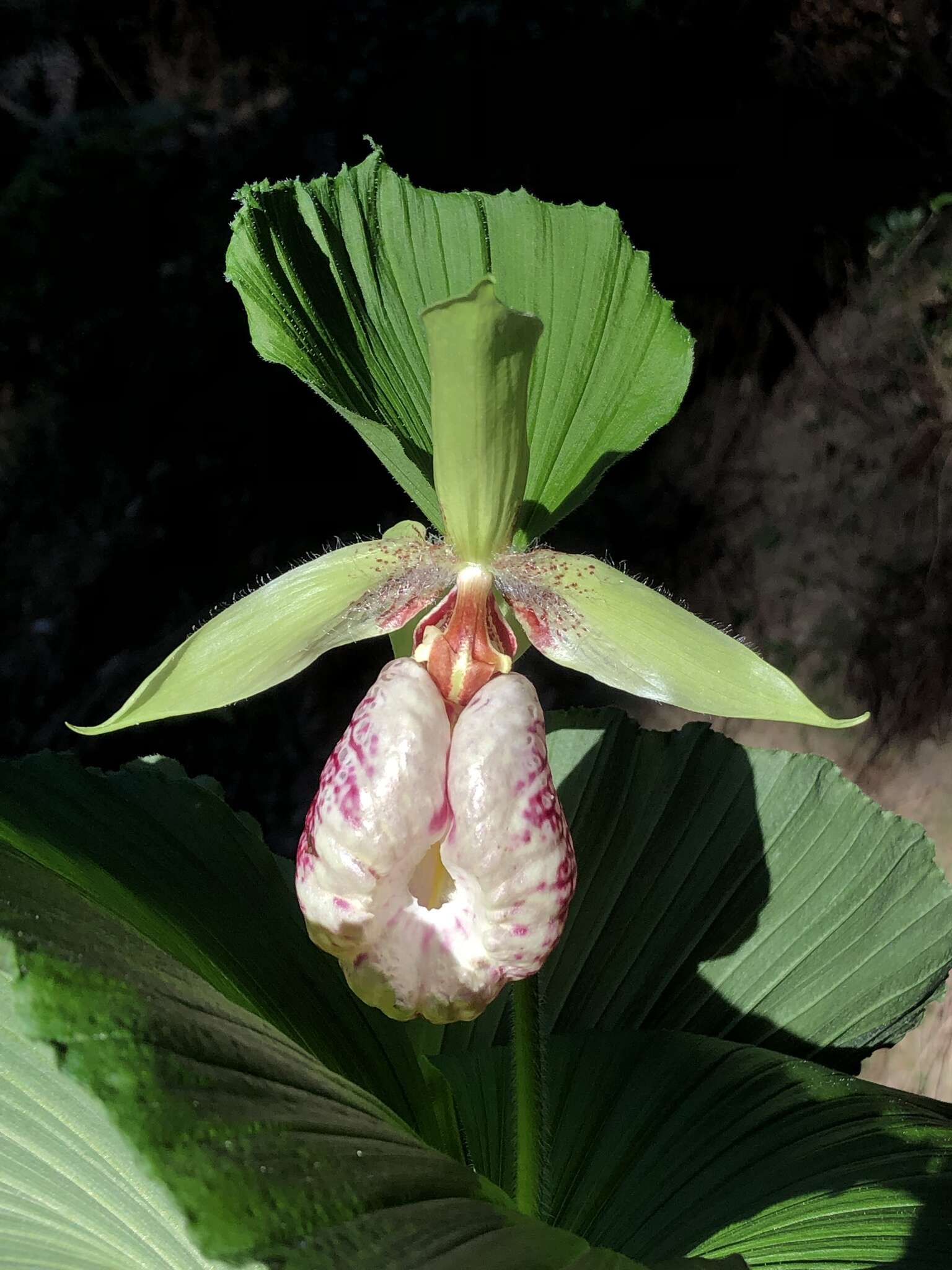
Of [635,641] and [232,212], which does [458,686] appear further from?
[232,212]

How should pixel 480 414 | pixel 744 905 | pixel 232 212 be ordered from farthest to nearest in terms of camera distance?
pixel 232 212
pixel 744 905
pixel 480 414

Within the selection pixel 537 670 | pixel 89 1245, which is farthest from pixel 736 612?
pixel 89 1245

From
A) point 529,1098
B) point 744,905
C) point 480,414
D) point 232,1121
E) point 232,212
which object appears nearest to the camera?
point 232,1121

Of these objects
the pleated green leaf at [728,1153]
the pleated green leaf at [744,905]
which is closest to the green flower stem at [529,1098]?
the pleated green leaf at [728,1153]

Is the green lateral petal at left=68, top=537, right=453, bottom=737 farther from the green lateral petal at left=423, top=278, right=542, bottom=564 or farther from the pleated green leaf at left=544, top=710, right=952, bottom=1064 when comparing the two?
the pleated green leaf at left=544, top=710, right=952, bottom=1064

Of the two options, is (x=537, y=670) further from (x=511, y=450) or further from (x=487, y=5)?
(x=511, y=450)

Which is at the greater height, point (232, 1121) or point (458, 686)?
point (458, 686)

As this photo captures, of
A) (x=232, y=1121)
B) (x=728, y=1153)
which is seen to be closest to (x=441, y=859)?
(x=232, y=1121)
